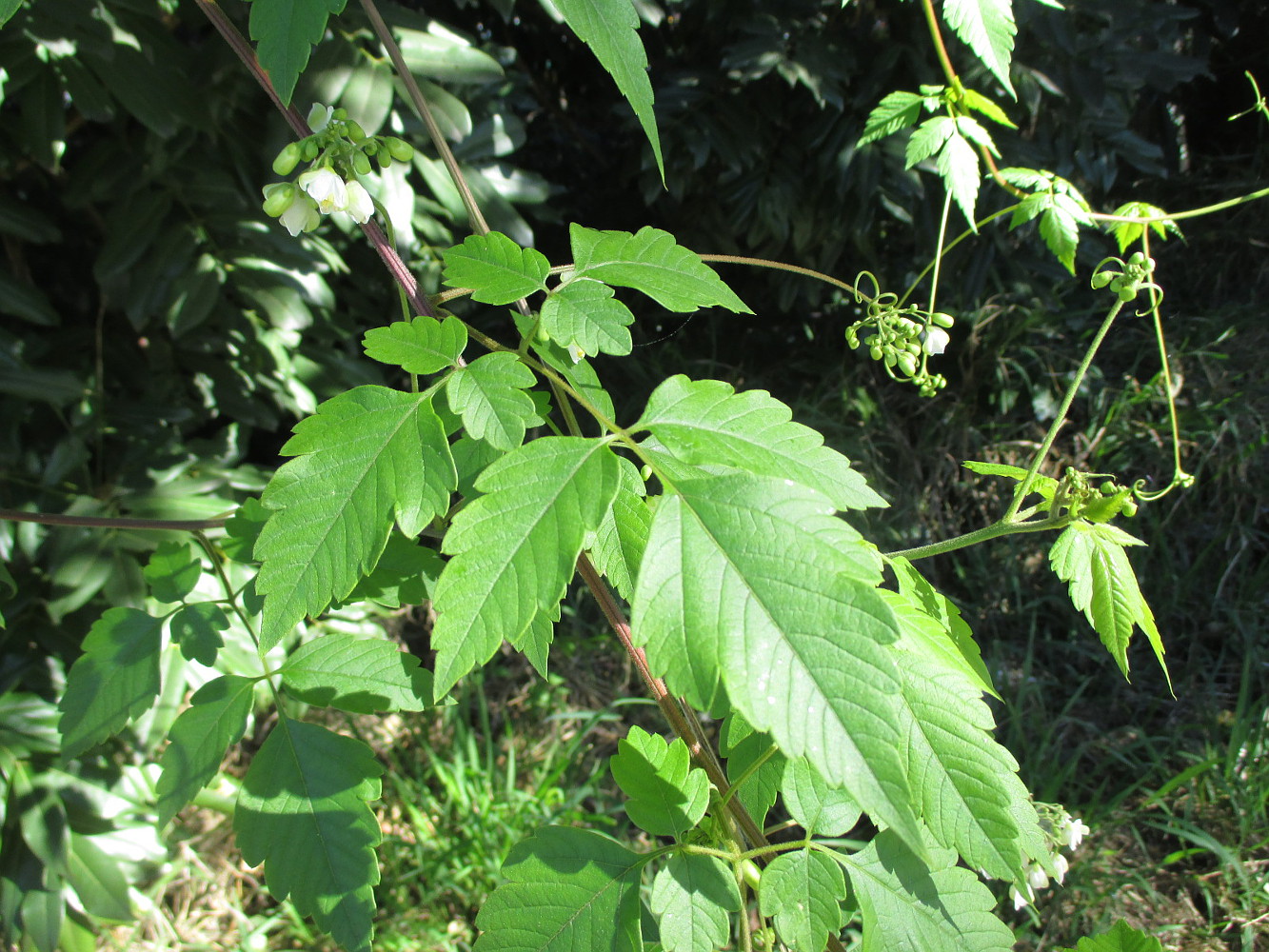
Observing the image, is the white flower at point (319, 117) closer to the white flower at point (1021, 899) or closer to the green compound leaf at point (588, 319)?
the green compound leaf at point (588, 319)

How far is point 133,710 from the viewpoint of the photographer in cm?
84

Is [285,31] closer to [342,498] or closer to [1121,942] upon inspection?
[342,498]

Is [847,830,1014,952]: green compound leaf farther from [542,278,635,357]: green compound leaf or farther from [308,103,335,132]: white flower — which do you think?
[308,103,335,132]: white flower

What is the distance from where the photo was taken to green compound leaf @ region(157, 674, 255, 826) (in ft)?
2.56

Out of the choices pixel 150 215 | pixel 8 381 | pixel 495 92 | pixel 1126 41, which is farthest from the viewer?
pixel 1126 41

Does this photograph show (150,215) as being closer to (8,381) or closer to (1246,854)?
(8,381)

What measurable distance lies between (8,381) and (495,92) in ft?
3.89

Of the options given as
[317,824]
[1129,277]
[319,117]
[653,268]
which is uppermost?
[319,117]

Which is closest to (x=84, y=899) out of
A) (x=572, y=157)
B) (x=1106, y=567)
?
(x=1106, y=567)

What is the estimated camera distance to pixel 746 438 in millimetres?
598

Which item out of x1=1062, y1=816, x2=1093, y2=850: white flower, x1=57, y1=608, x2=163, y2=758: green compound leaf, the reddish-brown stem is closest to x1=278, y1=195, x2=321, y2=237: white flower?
the reddish-brown stem

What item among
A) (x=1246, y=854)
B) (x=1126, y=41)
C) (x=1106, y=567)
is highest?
(x=1126, y=41)

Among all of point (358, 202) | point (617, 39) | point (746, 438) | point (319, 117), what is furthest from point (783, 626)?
point (319, 117)

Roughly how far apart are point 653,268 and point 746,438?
0.17 m
